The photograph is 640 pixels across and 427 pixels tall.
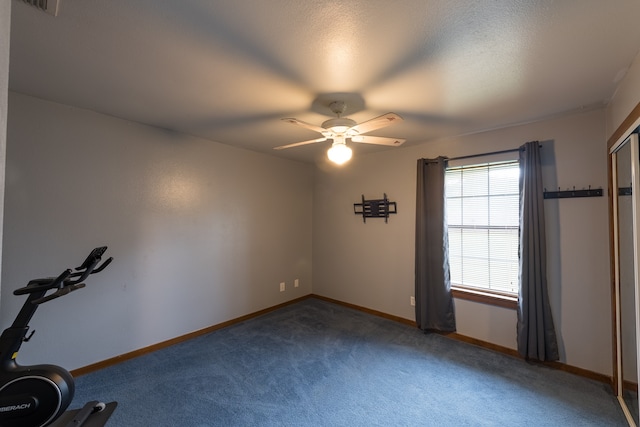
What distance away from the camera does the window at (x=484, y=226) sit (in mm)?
2918

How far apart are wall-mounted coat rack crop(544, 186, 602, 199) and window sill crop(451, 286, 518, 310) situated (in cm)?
110

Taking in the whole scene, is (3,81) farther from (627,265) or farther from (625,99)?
(627,265)

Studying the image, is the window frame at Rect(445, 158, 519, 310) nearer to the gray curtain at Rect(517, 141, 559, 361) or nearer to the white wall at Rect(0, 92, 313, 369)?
the gray curtain at Rect(517, 141, 559, 361)

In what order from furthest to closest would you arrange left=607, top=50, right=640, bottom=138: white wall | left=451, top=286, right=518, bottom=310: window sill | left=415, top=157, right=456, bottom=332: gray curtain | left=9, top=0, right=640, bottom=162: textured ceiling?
left=415, top=157, right=456, bottom=332: gray curtain
left=451, top=286, right=518, bottom=310: window sill
left=607, top=50, right=640, bottom=138: white wall
left=9, top=0, right=640, bottom=162: textured ceiling

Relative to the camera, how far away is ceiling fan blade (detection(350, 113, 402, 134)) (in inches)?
73.0

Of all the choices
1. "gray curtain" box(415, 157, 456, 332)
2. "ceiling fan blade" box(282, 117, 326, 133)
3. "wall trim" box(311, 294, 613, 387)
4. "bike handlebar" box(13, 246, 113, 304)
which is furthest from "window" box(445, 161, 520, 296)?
"bike handlebar" box(13, 246, 113, 304)

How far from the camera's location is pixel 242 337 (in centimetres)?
323

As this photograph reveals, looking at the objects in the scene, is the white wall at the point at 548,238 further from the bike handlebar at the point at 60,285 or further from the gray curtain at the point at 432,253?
the bike handlebar at the point at 60,285

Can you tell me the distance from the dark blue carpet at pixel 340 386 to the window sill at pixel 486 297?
520 millimetres

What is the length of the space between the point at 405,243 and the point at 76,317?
3.63 m

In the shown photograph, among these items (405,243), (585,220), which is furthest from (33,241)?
(585,220)

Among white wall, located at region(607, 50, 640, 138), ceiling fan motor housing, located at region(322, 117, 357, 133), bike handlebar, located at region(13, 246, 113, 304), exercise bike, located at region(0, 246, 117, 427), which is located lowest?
exercise bike, located at region(0, 246, 117, 427)

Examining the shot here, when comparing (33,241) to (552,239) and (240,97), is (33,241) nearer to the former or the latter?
(240,97)

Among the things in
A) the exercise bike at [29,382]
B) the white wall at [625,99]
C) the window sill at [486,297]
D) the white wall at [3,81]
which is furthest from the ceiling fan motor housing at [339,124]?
the window sill at [486,297]
